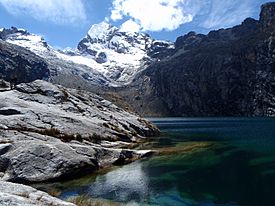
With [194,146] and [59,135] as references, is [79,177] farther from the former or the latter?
[194,146]

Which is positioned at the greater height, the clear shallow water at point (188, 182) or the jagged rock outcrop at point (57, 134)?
the jagged rock outcrop at point (57, 134)

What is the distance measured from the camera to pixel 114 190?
1766 inches

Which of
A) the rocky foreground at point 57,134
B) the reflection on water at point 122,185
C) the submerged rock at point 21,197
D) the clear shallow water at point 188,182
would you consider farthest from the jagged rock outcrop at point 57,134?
the submerged rock at point 21,197

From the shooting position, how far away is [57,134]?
231 ft

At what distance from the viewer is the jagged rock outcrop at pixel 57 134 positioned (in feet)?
161

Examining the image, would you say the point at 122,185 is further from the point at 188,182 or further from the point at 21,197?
the point at 21,197

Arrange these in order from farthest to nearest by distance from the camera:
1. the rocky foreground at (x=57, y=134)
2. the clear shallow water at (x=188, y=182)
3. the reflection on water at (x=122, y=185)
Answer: the rocky foreground at (x=57, y=134) < the reflection on water at (x=122, y=185) < the clear shallow water at (x=188, y=182)

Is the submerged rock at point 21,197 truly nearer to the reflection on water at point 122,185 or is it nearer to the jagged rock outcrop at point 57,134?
the reflection on water at point 122,185

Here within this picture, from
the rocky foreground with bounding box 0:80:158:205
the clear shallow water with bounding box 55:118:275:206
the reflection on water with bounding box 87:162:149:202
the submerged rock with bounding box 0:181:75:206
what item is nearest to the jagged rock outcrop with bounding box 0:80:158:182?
the rocky foreground with bounding box 0:80:158:205

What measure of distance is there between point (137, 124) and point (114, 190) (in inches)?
2747

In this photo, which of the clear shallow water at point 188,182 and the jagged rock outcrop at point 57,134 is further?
the jagged rock outcrop at point 57,134

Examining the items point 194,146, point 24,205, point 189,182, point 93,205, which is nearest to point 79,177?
point 189,182

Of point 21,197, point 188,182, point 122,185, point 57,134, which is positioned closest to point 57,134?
point 57,134

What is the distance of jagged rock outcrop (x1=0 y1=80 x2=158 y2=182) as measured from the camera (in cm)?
4906
